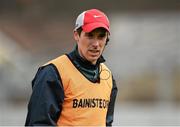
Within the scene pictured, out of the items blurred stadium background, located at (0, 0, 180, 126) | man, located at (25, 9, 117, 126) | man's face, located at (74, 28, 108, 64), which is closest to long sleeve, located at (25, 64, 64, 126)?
man, located at (25, 9, 117, 126)

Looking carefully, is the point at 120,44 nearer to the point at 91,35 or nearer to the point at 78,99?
the point at 91,35

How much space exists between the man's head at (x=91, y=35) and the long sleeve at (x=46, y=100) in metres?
0.20

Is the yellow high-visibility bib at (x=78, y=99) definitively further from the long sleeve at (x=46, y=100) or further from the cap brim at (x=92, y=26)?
the cap brim at (x=92, y=26)

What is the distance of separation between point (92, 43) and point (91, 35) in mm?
43

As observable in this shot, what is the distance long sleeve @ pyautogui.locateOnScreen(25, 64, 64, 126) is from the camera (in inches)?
89.0

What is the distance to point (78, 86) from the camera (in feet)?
7.77

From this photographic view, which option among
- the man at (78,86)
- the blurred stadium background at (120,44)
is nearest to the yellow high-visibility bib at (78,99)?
the man at (78,86)

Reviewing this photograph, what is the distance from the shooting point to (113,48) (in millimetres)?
8023

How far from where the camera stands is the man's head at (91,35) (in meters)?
2.41

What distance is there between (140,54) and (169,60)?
43 centimetres

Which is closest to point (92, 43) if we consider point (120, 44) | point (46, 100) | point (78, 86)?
point (78, 86)

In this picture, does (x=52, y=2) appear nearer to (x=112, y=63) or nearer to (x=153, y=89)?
(x=112, y=63)

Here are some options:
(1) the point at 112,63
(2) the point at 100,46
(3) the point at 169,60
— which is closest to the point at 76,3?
(1) the point at 112,63

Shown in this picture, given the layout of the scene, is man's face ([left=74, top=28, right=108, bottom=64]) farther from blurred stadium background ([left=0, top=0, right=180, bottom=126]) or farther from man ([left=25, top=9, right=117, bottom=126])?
blurred stadium background ([left=0, top=0, right=180, bottom=126])
